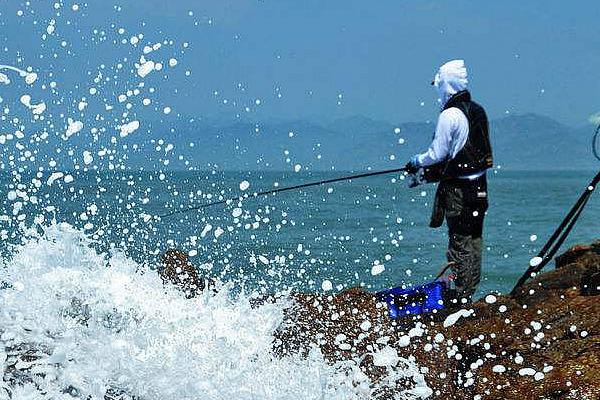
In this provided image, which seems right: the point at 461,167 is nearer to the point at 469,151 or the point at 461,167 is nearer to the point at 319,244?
the point at 469,151

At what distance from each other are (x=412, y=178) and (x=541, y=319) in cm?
207

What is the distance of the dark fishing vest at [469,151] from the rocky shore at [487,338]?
1.20 metres

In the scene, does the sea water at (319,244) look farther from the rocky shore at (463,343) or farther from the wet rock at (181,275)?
the rocky shore at (463,343)

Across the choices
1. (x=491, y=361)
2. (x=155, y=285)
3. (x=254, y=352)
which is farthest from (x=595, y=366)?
(x=155, y=285)

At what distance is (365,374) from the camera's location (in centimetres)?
592

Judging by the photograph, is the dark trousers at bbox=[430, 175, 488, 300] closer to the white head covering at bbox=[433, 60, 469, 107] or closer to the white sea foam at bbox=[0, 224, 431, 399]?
the white head covering at bbox=[433, 60, 469, 107]

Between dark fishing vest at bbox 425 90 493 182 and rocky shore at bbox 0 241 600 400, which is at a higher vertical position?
dark fishing vest at bbox 425 90 493 182

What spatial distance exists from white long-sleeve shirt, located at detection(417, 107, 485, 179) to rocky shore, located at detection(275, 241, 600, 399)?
136cm

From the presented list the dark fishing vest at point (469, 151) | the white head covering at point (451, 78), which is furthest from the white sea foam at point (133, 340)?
the white head covering at point (451, 78)

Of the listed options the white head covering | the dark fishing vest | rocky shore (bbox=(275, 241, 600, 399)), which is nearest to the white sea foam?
rocky shore (bbox=(275, 241, 600, 399))

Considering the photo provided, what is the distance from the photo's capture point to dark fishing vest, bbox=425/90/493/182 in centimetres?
731

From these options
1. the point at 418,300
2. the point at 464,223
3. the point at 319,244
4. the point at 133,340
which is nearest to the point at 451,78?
the point at 464,223

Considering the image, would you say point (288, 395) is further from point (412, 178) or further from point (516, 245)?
point (516, 245)

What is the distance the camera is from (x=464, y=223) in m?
7.37
